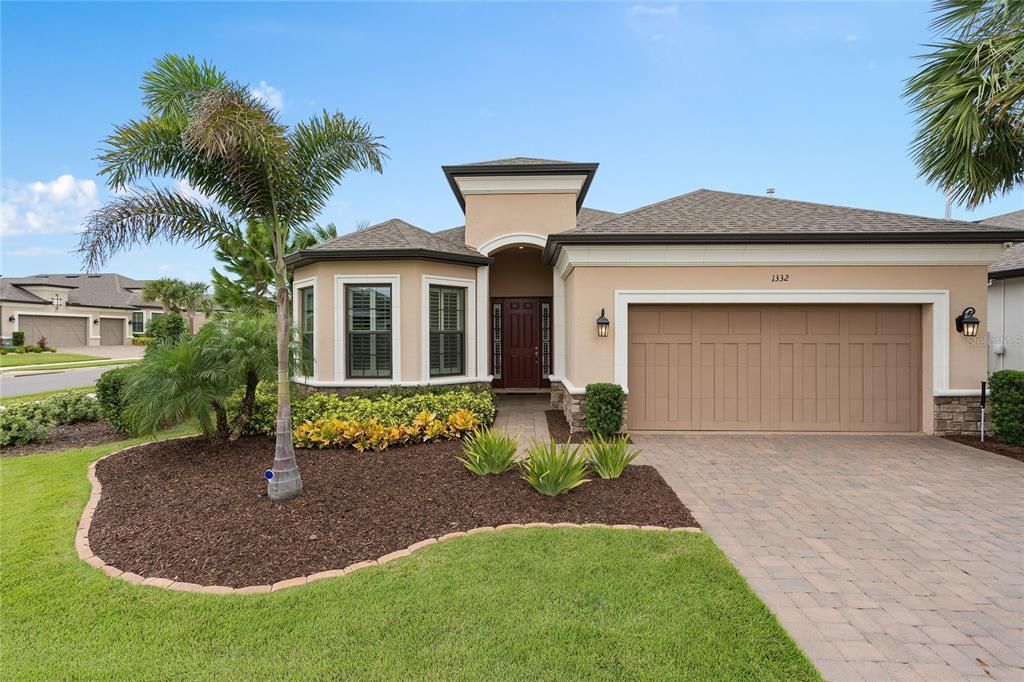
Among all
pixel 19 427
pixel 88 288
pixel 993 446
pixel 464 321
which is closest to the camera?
pixel 993 446

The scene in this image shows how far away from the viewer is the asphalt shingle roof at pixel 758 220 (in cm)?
743

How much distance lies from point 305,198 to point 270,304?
35.5 feet

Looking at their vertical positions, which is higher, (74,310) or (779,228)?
(74,310)

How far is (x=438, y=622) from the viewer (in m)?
2.70

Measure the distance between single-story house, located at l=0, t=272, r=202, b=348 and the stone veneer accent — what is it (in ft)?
145

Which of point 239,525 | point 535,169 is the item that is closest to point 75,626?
point 239,525

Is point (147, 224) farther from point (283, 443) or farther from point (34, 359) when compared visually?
point (34, 359)

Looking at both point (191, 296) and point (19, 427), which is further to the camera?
point (191, 296)

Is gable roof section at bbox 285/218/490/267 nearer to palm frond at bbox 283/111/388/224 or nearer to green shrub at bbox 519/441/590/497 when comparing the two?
palm frond at bbox 283/111/388/224

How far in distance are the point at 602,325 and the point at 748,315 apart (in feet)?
8.84

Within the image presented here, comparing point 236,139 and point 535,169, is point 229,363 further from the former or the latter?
point 535,169

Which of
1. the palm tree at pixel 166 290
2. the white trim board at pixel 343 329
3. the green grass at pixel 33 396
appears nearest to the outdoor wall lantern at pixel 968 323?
the white trim board at pixel 343 329

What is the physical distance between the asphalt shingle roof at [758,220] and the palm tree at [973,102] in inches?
35.4

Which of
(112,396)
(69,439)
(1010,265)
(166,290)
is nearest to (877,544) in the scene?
(1010,265)
